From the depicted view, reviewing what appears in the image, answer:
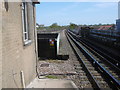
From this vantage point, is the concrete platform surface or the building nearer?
the building

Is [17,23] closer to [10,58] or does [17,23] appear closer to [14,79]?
[10,58]

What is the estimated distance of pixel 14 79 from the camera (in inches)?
149

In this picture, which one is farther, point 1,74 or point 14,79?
point 14,79

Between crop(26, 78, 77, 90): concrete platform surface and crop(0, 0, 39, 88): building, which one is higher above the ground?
crop(0, 0, 39, 88): building

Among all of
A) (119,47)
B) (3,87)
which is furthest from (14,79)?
(119,47)

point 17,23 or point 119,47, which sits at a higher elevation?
point 17,23

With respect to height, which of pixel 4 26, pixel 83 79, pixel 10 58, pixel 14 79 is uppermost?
pixel 4 26

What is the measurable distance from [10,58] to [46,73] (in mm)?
3644

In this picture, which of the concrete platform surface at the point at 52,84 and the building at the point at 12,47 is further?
the concrete platform surface at the point at 52,84

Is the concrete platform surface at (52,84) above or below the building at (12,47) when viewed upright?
below

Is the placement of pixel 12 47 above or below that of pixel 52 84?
Result: above

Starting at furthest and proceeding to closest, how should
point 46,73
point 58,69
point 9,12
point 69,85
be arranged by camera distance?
point 58,69, point 46,73, point 69,85, point 9,12

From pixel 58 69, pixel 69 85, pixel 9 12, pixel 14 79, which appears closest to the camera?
pixel 9 12

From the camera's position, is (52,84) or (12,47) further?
(52,84)
